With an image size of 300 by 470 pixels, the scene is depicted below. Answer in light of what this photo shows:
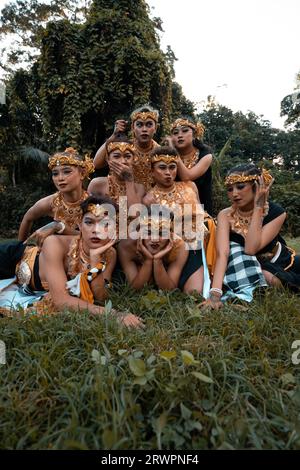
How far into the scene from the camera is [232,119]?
2233 cm

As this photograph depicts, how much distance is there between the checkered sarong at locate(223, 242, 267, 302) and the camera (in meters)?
3.06

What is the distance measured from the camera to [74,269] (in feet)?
9.41

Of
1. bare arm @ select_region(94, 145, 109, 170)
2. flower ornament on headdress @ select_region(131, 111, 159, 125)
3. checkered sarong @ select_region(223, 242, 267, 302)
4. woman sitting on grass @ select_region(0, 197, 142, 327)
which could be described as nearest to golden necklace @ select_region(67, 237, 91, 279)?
woman sitting on grass @ select_region(0, 197, 142, 327)

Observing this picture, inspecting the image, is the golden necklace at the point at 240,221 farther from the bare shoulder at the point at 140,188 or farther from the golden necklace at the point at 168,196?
the bare shoulder at the point at 140,188

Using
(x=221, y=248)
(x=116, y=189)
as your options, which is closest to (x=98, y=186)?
(x=116, y=189)

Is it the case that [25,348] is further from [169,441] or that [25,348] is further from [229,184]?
[229,184]

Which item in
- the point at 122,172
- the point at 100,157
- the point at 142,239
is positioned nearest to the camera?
the point at 142,239

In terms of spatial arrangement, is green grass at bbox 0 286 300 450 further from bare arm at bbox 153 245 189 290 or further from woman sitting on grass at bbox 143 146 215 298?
woman sitting on grass at bbox 143 146 215 298

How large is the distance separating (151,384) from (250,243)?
180 centimetres

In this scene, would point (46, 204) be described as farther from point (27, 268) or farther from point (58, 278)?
point (58, 278)

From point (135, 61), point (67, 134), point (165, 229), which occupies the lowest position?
point (165, 229)

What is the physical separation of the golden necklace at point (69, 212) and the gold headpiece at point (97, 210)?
0.60m
